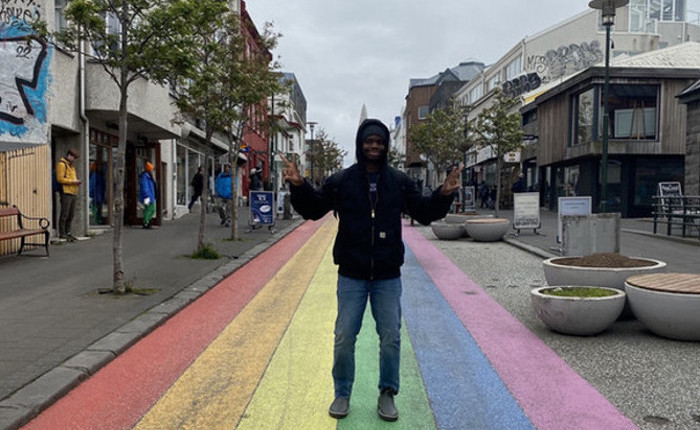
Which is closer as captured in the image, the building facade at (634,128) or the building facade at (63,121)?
the building facade at (63,121)

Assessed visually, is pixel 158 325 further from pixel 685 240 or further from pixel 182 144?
pixel 182 144

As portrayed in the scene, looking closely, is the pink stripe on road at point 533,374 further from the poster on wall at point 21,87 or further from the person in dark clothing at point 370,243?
the poster on wall at point 21,87

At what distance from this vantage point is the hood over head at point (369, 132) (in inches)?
153

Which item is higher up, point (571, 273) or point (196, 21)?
point (196, 21)

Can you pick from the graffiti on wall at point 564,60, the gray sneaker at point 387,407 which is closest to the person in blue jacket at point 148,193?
the gray sneaker at point 387,407

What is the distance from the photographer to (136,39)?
784 centimetres

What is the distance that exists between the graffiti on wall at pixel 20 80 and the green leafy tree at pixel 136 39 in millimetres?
3519

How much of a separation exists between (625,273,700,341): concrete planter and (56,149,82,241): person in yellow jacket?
37.3 feet

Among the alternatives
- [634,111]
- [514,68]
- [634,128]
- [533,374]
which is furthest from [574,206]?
[514,68]

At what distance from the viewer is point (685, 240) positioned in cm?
1484

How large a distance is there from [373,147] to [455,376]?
1950mm

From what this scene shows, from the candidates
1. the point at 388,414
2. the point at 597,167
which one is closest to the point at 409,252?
the point at 388,414

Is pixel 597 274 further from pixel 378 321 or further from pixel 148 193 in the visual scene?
pixel 148 193

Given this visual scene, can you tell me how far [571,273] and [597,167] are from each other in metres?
21.9
